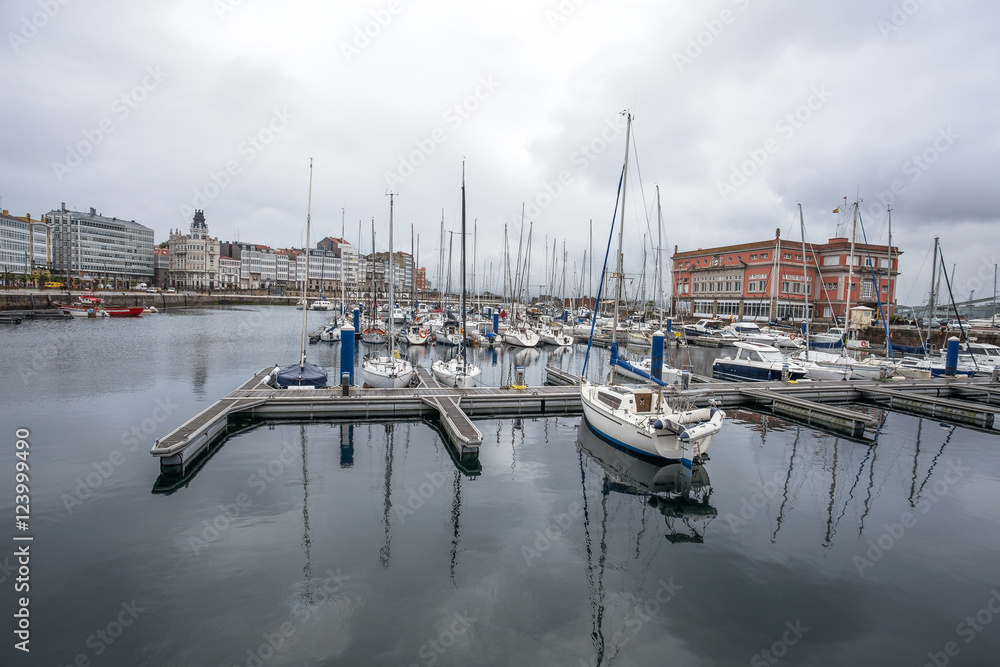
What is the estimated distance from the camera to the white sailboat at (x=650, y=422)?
55.4 ft

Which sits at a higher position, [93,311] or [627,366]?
[93,311]

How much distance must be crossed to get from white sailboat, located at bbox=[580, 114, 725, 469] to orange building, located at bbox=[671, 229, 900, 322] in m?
60.7

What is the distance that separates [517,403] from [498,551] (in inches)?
541

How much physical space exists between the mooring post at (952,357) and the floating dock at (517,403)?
233cm

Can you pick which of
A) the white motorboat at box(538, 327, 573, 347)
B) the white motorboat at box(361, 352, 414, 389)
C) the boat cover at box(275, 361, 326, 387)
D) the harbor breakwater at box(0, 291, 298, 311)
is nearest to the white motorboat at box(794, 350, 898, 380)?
the white motorboat at box(538, 327, 573, 347)

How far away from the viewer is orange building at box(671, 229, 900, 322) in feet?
246

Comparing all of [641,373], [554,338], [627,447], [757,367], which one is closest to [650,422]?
[627,447]

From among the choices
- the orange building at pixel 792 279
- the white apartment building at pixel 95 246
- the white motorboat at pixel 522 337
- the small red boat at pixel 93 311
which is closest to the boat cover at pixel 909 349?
the orange building at pixel 792 279

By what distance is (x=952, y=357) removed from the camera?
3356cm

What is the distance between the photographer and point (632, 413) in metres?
18.6

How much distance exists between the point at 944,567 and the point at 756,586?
5.08m

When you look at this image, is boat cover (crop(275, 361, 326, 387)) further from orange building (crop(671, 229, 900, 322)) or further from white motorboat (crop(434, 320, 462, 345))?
orange building (crop(671, 229, 900, 322))

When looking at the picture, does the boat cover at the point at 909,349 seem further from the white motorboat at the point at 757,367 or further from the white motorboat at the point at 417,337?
the white motorboat at the point at 417,337

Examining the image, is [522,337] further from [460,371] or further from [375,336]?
[460,371]
